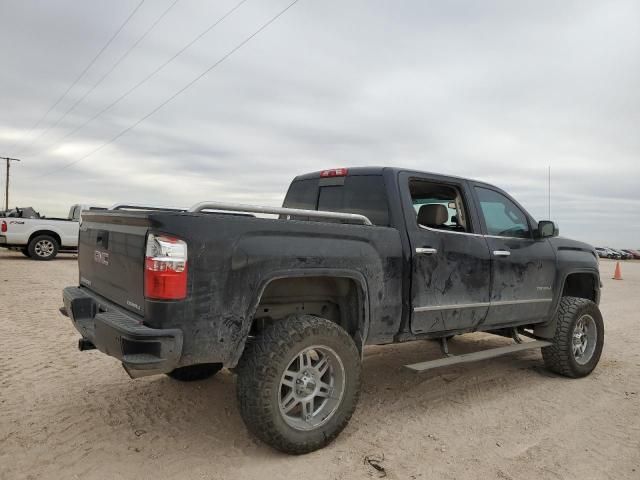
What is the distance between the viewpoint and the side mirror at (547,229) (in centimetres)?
507

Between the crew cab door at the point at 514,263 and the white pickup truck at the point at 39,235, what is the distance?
13697 millimetres

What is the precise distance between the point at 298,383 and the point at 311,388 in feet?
0.37

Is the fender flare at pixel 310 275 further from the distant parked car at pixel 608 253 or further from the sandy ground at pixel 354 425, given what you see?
the distant parked car at pixel 608 253

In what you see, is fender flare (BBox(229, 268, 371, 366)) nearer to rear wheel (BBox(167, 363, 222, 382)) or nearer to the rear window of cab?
the rear window of cab

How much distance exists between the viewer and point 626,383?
515cm

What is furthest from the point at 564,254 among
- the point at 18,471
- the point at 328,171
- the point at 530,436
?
the point at 18,471

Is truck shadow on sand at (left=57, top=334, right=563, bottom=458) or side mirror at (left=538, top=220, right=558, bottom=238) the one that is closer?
truck shadow on sand at (left=57, top=334, right=563, bottom=458)

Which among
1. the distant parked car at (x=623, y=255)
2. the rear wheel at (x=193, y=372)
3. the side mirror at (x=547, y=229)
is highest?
the side mirror at (x=547, y=229)

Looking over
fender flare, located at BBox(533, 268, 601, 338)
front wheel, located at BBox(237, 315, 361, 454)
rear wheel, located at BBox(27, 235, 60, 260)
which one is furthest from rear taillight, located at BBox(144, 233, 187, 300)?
rear wheel, located at BBox(27, 235, 60, 260)

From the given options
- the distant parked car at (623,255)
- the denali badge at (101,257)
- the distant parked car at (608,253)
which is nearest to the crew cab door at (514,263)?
the denali badge at (101,257)

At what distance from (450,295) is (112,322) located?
8.66 ft

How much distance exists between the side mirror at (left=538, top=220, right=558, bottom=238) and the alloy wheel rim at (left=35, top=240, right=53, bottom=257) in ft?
50.8

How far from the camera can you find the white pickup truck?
1505cm

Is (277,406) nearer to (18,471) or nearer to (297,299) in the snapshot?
(297,299)
